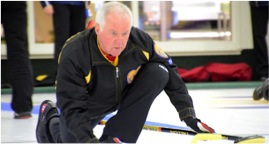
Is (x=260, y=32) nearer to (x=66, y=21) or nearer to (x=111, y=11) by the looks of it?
(x=66, y=21)

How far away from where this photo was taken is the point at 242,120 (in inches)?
128

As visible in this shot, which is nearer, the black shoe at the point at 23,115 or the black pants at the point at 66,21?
the black shoe at the point at 23,115

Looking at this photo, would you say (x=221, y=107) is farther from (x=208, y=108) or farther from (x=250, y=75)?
(x=250, y=75)

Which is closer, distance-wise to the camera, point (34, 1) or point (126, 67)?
point (126, 67)

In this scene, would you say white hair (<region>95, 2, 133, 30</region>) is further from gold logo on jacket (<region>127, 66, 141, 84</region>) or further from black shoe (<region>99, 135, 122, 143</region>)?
black shoe (<region>99, 135, 122, 143</region>)

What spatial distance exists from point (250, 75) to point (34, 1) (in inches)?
103

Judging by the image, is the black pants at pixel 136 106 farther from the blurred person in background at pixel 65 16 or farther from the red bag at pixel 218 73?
the red bag at pixel 218 73

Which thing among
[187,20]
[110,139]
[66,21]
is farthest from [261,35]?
[110,139]

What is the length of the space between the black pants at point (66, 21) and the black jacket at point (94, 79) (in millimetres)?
2515

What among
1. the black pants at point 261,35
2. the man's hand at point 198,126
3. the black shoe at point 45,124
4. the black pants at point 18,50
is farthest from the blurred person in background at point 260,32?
the man's hand at point 198,126

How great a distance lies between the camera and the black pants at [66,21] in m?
4.76

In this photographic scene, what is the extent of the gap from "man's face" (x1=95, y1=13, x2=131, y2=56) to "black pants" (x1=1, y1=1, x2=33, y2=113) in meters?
1.34

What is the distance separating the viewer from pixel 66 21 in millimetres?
4777

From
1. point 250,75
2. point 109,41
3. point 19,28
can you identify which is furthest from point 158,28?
point 109,41
